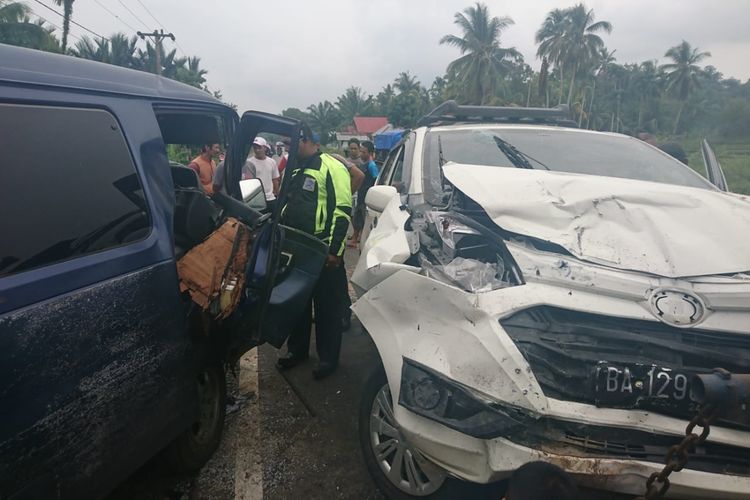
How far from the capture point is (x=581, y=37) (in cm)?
4269

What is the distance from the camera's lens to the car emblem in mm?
1710

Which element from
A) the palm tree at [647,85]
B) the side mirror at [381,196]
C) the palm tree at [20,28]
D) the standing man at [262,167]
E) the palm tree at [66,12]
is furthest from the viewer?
the palm tree at [647,85]

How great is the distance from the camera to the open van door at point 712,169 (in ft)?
10.4

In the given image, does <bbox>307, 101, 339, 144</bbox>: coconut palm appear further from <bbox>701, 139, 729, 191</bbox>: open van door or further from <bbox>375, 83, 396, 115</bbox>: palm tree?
<bbox>701, 139, 729, 191</bbox>: open van door

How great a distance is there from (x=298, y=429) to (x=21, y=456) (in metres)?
1.71

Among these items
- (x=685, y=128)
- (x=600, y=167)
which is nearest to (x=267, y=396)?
(x=600, y=167)

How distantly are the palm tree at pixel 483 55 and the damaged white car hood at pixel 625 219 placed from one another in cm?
4021

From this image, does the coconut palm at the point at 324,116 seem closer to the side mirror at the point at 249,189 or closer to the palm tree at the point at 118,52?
the palm tree at the point at 118,52

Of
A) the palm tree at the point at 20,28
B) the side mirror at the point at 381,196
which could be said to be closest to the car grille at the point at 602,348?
the side mirror at the point at 381,196

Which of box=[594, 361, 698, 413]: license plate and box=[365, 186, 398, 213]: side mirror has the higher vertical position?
box=[365, 186, 398, 213]: side mirror

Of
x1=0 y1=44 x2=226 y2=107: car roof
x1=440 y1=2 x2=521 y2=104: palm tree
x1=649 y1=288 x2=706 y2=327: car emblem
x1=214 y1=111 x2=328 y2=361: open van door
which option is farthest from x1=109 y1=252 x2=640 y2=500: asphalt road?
x1=440 y1=2 x2=521 y2=104: palm tree

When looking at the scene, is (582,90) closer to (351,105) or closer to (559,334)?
(351,105)

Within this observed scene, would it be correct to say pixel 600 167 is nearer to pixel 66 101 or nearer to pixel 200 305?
pixel 200 305

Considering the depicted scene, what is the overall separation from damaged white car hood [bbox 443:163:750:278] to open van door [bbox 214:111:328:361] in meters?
1.04
